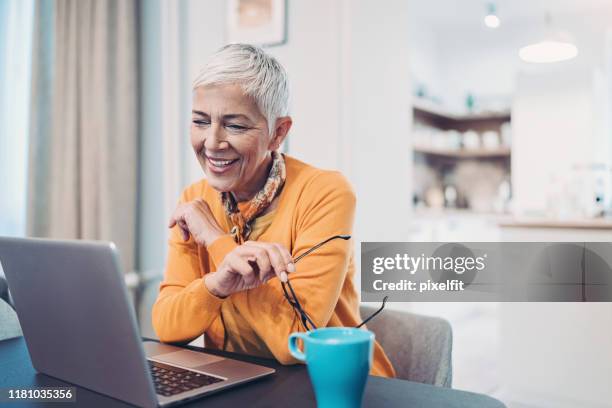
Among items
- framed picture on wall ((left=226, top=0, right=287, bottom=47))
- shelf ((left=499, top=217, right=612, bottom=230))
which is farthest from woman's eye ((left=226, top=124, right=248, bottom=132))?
shelf ((left=499, top=217, right=612, bottom=230))

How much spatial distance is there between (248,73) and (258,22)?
1.30m

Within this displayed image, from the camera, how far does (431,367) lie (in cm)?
112

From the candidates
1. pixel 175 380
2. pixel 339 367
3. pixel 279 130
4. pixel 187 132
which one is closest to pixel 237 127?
pixel 279 130

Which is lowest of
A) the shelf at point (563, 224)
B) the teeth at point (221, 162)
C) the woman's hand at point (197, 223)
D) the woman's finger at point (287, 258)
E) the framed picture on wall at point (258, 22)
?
the shelf at point (563, 224)

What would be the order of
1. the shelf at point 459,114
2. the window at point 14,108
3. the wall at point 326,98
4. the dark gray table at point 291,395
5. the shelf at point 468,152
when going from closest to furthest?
the dark gray table at point 291,395, the wall at point 326,98, the window at point 14,108, the shelf at point 459,114, the shelf at point 468,152

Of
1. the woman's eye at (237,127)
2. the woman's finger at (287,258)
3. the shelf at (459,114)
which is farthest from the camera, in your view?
the shelf at (459,114)

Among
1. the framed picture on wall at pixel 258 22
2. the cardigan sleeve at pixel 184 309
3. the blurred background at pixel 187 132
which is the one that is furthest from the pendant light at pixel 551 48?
the cardigan sleeve at pixel 184 309

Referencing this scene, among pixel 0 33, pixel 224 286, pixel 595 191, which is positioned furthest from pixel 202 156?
pixel 595 191

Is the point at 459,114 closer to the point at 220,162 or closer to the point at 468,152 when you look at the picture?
the point at 468,152

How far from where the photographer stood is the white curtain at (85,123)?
2340 mm

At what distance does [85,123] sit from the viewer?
2.42 meters

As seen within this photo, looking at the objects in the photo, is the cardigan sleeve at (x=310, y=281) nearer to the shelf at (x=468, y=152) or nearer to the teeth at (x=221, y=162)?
the teeth at (x=221, y=162)

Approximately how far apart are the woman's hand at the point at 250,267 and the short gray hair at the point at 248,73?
0.35 meters

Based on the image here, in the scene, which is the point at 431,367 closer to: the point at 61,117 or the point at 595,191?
the point at 61,117
